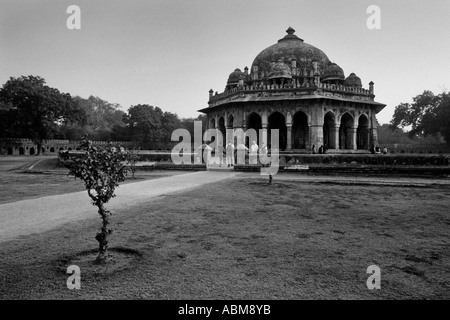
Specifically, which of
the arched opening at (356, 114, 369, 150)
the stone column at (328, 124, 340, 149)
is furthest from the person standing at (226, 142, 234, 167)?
the arched opening at (356, 114, 369, 150)

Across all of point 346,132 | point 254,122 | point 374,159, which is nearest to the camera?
point 374,159

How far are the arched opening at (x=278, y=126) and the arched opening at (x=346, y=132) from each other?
5.55 m

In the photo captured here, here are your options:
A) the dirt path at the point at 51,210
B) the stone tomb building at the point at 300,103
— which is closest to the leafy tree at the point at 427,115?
the stone tomb building at the point at 300,103

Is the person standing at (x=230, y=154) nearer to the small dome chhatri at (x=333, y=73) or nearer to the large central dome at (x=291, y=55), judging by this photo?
the large central dome at (x=291, y=55)

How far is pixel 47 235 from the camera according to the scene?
4680 millimetres

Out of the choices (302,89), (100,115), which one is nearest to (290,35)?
(302,89)

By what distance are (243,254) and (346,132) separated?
2682cm

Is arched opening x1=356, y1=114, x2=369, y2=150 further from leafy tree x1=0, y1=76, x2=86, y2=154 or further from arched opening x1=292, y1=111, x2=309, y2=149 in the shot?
leafy tree x1=0, y1=76, x2=86, y2=154

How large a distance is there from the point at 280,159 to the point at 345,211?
35.2ft

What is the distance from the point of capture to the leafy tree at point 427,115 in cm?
3575

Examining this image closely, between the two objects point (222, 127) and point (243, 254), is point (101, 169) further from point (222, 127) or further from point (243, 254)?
point (222, 127)

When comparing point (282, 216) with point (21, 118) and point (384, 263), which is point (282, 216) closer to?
point (384, 263)

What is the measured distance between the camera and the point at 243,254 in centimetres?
395

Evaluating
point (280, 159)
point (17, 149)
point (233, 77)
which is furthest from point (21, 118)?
point (280, 159)
